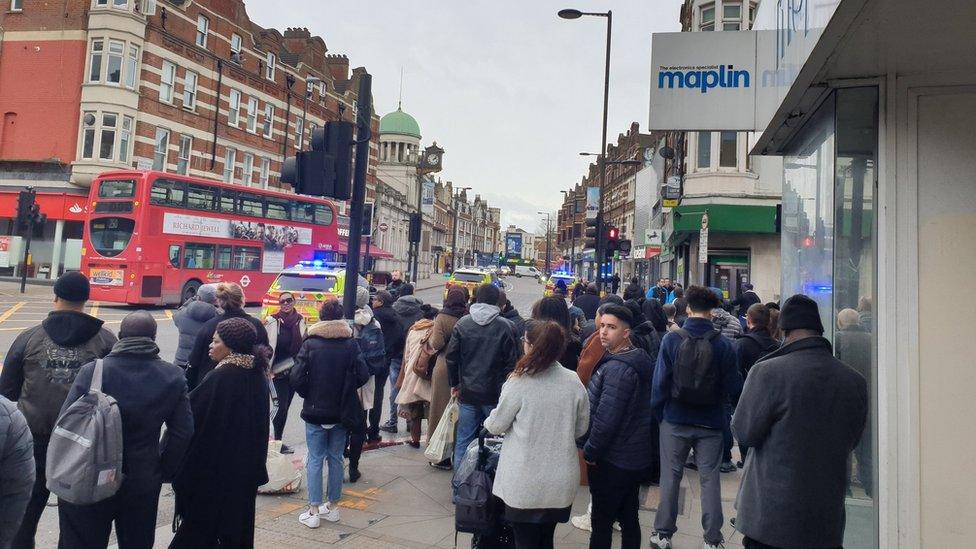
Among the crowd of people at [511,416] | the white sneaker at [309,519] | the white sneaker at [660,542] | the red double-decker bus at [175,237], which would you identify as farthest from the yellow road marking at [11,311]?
the white sneaker at [660,542]

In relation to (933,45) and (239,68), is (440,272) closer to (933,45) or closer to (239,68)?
(239,68)

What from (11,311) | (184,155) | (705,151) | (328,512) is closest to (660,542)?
(328,512)

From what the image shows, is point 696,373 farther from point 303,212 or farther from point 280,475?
point 303,212

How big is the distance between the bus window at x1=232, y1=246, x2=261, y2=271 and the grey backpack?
2104 centimetres

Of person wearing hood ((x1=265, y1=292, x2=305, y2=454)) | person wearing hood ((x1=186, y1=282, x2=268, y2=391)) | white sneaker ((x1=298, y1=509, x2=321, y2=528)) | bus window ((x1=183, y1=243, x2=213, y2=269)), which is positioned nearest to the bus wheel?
bus window ((x1=183, y1=243, x2=213, y2=269))

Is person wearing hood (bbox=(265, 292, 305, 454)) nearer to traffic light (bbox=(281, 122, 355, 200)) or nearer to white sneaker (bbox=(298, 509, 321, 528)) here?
traffic light (bbox=(281, 122, 355, 200))

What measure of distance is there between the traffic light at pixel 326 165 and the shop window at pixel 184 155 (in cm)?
2979

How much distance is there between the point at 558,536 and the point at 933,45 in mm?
4015

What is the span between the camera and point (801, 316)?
3057 mm

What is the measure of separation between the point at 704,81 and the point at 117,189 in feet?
66.2

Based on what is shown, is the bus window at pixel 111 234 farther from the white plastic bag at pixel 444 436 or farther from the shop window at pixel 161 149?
the white plastic bag at pixel 444 436

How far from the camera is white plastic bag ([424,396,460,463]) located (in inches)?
235

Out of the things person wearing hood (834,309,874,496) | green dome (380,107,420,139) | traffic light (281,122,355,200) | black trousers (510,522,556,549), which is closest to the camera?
black trousers (510,522,556,549)

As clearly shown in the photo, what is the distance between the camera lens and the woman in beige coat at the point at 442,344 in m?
6.35
